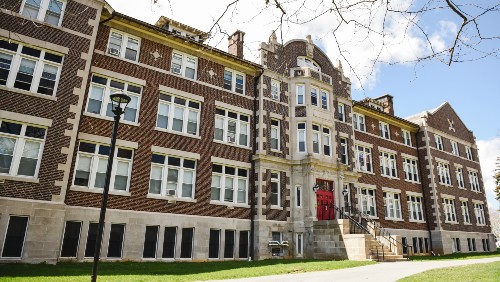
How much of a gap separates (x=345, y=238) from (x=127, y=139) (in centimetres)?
1257

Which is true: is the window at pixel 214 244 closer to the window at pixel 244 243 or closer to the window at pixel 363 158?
the window at pixel 244 243

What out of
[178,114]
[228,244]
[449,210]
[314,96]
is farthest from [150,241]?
[449,210]

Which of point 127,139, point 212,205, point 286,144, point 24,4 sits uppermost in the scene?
point 24,4

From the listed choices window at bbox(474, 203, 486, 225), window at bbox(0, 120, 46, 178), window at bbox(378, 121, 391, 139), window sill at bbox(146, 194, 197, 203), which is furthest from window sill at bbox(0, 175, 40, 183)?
window at bbox(474, 203, 486, 225)

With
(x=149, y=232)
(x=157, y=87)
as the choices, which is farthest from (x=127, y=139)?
(x=149, y=232)

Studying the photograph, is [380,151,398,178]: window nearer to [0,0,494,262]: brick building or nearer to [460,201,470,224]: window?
[0,0,494,262]: brick building

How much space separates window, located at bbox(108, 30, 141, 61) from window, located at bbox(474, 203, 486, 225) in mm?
36070

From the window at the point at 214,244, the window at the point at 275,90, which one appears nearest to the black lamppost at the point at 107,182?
the window at the point at 214,244

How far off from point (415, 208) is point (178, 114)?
23.2 meters

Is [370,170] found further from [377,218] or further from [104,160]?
[104,160]

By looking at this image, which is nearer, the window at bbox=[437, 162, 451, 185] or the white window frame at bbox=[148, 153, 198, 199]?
the white window frame at bbox=[148, 153, 198, 199]

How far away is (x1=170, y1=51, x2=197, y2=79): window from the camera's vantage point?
778 inches

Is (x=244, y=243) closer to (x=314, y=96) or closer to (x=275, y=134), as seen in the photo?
(x=275, y=134)

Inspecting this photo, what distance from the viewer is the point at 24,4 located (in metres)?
15.2
